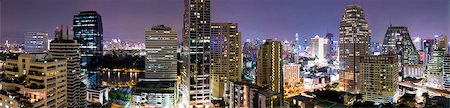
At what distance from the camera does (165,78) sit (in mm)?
12148

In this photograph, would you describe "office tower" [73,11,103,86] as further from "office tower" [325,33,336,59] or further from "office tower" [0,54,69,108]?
"office tower" [325,33,336,59]

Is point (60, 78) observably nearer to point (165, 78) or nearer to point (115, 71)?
point (165, 78)

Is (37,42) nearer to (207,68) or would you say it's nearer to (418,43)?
(207,68)

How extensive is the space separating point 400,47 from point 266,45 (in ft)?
34.5

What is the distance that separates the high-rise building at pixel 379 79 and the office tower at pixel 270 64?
281cm

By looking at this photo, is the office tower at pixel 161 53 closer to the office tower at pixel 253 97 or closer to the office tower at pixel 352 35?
the office tower at pixel 352 35

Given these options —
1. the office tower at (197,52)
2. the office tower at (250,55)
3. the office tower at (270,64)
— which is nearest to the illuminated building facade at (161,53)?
the office tower at (250,55)

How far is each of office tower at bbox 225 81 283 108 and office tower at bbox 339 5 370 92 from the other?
8.63 meters

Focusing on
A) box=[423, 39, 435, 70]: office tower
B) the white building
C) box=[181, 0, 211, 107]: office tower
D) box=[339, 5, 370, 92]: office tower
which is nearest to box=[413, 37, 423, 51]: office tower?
box=[423, 39, 435, 70]: office tower

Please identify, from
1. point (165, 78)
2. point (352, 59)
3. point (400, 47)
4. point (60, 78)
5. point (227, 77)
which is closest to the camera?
point (60, 78)

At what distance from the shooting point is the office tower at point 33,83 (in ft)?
13.9

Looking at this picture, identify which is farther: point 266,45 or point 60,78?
point 266,45

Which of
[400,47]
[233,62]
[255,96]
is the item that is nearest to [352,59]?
[400,47]

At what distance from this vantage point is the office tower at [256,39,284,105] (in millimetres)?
8320
